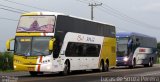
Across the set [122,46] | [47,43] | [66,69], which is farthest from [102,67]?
[47,43]

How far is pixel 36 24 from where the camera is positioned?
→ 27.2 m

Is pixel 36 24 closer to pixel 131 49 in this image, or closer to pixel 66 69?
pixel 66 69

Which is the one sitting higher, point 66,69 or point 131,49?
point 131,49

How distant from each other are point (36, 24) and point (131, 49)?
19151 mm

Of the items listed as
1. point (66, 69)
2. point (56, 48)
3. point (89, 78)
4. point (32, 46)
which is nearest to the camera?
point (89, 78)

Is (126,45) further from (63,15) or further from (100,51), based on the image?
(63,15)

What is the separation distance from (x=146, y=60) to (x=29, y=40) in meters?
26.0

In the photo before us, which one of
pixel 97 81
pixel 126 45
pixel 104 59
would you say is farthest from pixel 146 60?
pixel 97 81

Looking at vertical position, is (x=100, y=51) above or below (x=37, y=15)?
below

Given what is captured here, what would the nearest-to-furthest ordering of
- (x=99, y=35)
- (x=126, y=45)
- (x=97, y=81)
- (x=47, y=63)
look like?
(x=97, y=81) → (x=47, y=63) → (x=99, y=35) → (x=126, y=45)

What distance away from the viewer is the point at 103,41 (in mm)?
34906

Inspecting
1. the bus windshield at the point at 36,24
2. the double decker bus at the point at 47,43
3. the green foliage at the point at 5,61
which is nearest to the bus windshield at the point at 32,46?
the double decker bus at the point at 47,43

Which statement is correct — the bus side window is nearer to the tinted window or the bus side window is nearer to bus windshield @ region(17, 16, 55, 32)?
bus windshield @ region(17, 16, 55, 32)

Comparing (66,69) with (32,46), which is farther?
(66,69)
